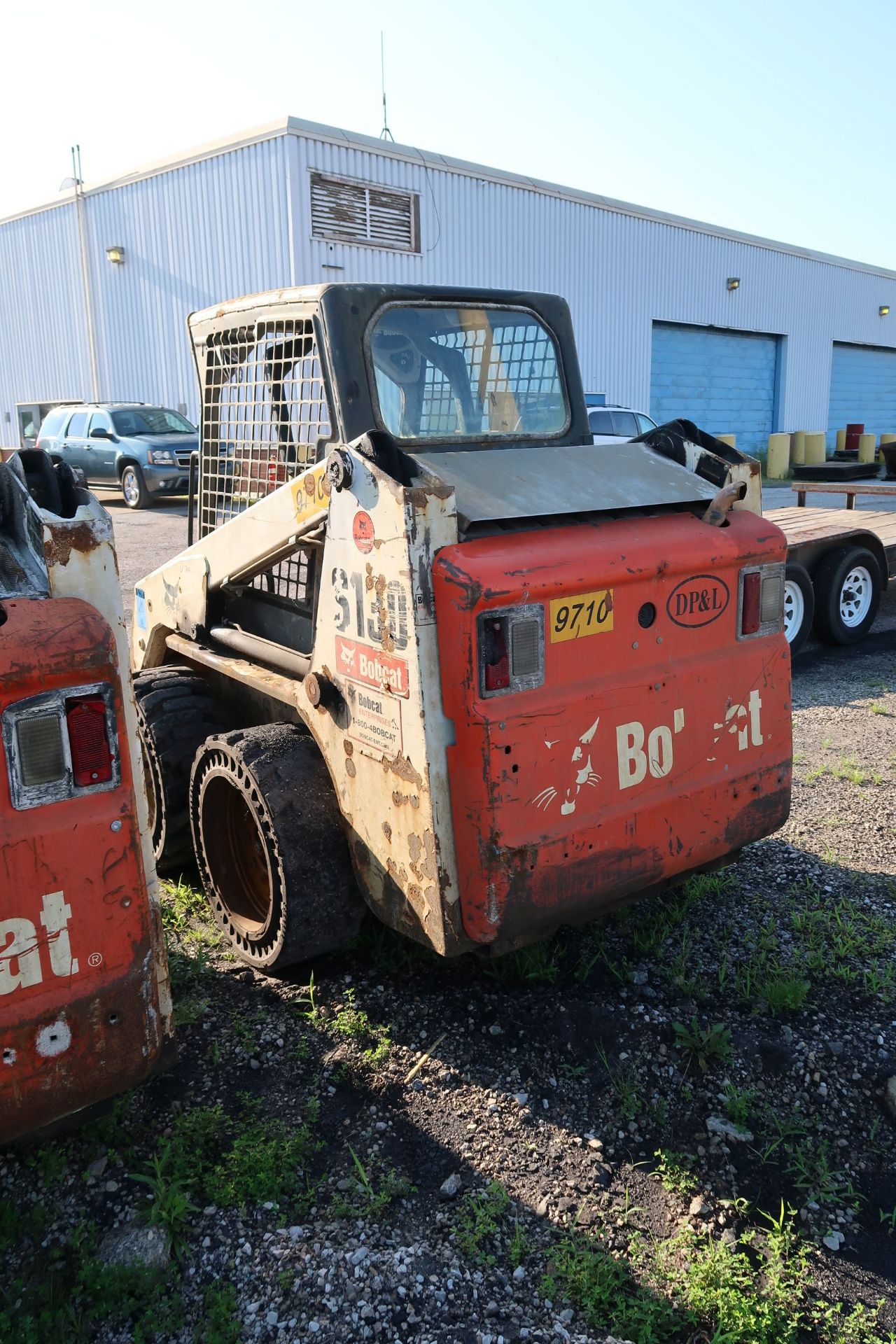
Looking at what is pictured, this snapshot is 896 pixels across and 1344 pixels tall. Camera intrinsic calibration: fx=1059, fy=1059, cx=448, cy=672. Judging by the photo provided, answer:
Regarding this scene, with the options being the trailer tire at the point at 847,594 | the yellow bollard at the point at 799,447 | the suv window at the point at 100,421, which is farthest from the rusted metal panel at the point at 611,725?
the yellow bollard at the point at 799,447

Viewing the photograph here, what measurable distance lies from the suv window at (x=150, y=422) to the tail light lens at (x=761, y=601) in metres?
15.7

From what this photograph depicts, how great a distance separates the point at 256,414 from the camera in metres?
4.11

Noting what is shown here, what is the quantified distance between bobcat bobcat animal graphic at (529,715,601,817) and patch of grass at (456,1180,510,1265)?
3.27 feet

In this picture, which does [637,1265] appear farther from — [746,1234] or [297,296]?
[297,296]

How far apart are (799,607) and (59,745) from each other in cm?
687

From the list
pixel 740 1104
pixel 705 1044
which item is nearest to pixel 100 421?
pixel 705 1044

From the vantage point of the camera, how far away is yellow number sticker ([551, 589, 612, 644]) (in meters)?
2.98

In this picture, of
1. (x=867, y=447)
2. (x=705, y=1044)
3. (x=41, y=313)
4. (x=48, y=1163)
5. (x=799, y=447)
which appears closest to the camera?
(x=48, y=1163)

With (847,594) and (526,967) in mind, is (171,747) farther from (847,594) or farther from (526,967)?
(847,594)

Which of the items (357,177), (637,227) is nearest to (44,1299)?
(357,177)

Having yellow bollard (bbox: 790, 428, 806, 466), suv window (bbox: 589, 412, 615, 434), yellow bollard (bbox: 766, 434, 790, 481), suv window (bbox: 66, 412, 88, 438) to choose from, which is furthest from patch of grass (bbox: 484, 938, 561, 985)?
yellow bollard (bbox: 790, 428, 806, 466)

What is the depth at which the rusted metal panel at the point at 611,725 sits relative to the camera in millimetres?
2877

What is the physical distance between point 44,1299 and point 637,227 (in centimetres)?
2465

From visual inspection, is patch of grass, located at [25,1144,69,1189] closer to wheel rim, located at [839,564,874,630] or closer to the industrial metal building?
wheel rim, located at [839,564,874,630]
